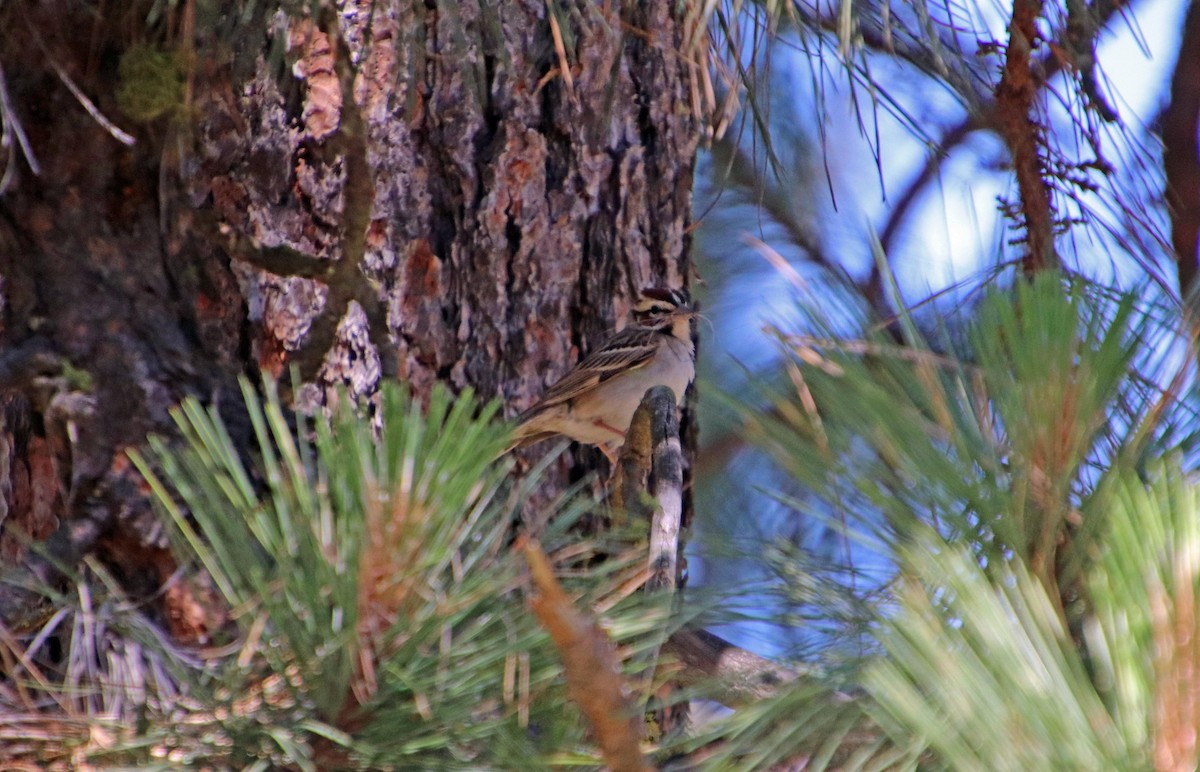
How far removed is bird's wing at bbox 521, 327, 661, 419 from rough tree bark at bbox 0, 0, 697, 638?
91 millimetres

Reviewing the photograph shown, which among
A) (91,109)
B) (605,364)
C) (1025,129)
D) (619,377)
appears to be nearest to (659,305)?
(605,364)

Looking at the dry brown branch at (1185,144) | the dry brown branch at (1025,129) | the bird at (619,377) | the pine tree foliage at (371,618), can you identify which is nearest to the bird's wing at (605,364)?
the bird at (619,377)

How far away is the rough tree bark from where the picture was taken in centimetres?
233

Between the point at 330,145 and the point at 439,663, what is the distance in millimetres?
1677

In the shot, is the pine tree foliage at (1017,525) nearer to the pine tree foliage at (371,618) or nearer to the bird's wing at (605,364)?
the pine tree foliage at (371,618)

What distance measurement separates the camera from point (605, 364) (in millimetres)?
3848

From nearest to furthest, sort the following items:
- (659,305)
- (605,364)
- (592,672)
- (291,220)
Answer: (592,672), (291,220), (659,305), (605,364)

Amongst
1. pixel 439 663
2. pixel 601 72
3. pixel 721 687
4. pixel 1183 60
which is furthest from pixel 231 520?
pixel 1183 60

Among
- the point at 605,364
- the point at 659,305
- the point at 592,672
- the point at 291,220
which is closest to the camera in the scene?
the point at 592,672

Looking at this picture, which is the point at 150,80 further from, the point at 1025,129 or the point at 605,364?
the point at 605,364

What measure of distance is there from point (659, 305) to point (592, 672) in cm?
280

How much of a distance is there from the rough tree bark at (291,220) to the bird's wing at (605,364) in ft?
0.30

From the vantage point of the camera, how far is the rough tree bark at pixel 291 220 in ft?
7.64

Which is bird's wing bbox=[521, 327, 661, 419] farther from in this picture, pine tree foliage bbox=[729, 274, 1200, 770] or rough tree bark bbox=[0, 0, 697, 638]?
pine tree foliage bbox=[729, 274, 1200, 770]
